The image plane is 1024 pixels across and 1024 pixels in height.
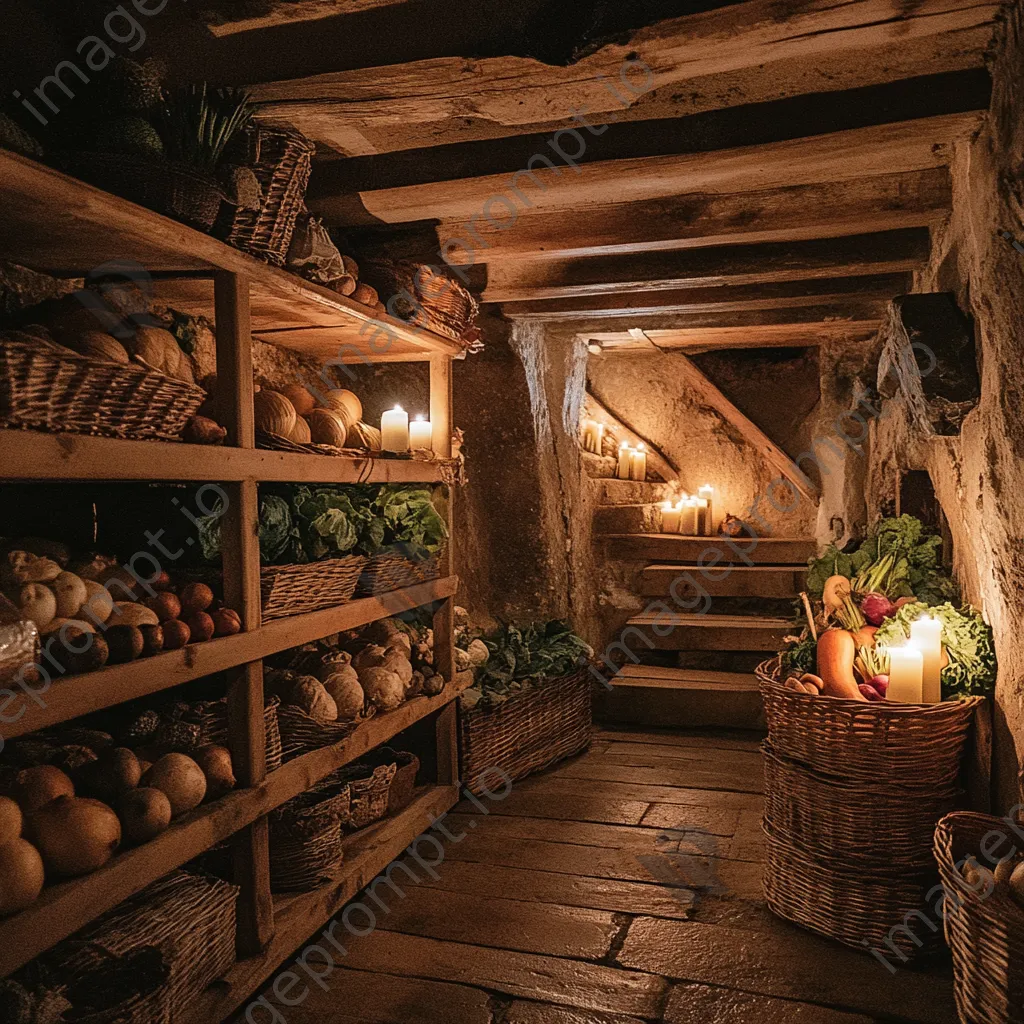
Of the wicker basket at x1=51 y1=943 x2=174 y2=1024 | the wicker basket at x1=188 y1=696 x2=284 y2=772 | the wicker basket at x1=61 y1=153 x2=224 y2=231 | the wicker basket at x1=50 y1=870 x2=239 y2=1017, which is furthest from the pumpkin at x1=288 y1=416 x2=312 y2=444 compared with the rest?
the wicker basket at x1=51 y1=943 x2=174 y2=1024

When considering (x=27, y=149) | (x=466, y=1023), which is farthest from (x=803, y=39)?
(x=466, y=1023)

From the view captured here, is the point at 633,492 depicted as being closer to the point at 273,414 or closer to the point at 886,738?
the point at 886,738

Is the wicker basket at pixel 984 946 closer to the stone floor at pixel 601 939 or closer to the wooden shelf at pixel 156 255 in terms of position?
the stone floor at pixel 601 939

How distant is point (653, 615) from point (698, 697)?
2.82 ft

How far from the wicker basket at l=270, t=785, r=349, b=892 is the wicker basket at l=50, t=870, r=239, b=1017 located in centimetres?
34

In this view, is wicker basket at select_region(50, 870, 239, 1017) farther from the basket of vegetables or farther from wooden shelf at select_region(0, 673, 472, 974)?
the basket of vegetables


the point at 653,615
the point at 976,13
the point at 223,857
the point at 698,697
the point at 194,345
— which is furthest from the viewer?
the point at 653,615

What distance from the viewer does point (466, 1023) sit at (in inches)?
88.4

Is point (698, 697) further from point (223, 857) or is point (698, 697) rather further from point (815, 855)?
point (223, 857)

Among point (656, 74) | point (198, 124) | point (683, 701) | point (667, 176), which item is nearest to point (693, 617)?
point (683, 701)

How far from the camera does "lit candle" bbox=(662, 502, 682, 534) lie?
255 inches

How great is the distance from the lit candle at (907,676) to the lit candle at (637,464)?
4051 millimetres

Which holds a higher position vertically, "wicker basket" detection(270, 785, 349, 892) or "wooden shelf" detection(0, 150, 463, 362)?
"wooden shelf" detection(0, 150, 463, 362)

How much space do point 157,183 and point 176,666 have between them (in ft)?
→ 3.80
